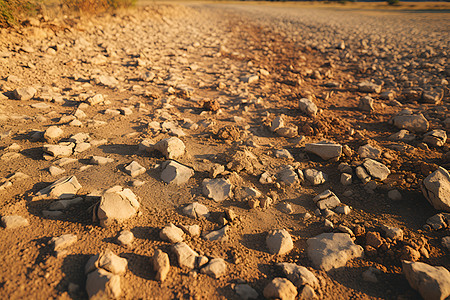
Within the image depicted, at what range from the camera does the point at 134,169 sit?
2.44m

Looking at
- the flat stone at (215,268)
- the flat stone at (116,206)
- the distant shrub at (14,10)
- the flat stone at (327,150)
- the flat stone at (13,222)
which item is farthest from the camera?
the distant shrub at (14,10)

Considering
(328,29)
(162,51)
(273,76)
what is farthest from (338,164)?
(328,29)

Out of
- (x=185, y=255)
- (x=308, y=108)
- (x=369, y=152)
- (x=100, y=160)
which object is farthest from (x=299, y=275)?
(x=308, y=108)

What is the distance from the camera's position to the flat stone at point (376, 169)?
2.57 m

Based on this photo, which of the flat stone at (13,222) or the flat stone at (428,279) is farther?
the flat stone at (13,222)

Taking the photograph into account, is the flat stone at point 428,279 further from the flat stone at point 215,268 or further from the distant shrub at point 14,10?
the distant shrub at point 14,10

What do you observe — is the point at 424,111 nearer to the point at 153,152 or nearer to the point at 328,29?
the point at 153,152

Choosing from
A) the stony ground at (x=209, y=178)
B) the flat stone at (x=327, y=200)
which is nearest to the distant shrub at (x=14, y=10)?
the stony ground at (x=209, y=178)

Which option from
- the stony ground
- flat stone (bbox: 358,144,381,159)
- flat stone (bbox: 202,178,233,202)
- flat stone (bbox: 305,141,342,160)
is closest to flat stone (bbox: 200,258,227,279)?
the stony ground

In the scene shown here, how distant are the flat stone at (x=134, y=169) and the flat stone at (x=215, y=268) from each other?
3.83ft

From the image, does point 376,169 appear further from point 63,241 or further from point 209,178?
point 63,241

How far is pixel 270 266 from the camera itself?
174cm

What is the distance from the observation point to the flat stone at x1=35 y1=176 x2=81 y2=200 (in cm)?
199

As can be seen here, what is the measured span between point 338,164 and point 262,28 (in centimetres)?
1075
